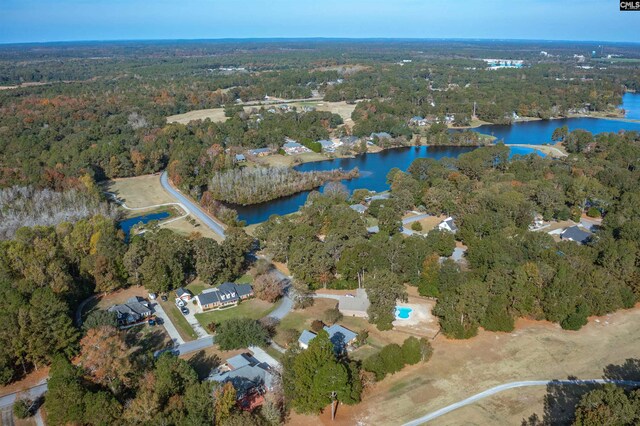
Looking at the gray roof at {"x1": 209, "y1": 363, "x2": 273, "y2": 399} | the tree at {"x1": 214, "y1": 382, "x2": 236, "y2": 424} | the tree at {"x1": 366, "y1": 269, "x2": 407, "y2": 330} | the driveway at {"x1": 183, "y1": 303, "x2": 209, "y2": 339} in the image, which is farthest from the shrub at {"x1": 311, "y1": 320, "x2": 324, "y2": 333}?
the tree at {"x1": 214, "y1": 382, "x2": 236, "y2": 424}

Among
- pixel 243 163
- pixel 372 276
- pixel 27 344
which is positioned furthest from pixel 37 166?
pixel 372 276

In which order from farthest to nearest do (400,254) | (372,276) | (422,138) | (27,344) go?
(422,138) → (400,254) → (372,276) → (27,344)

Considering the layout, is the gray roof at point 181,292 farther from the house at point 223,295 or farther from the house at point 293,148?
the house at point 293,148

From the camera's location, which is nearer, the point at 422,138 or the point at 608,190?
the point at 608,190

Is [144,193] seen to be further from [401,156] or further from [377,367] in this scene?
[377,367]

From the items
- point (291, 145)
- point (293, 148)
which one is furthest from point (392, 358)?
point (291, 145)

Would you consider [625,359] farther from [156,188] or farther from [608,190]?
[156,188]

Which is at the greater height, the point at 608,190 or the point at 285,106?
the point at 285,106
